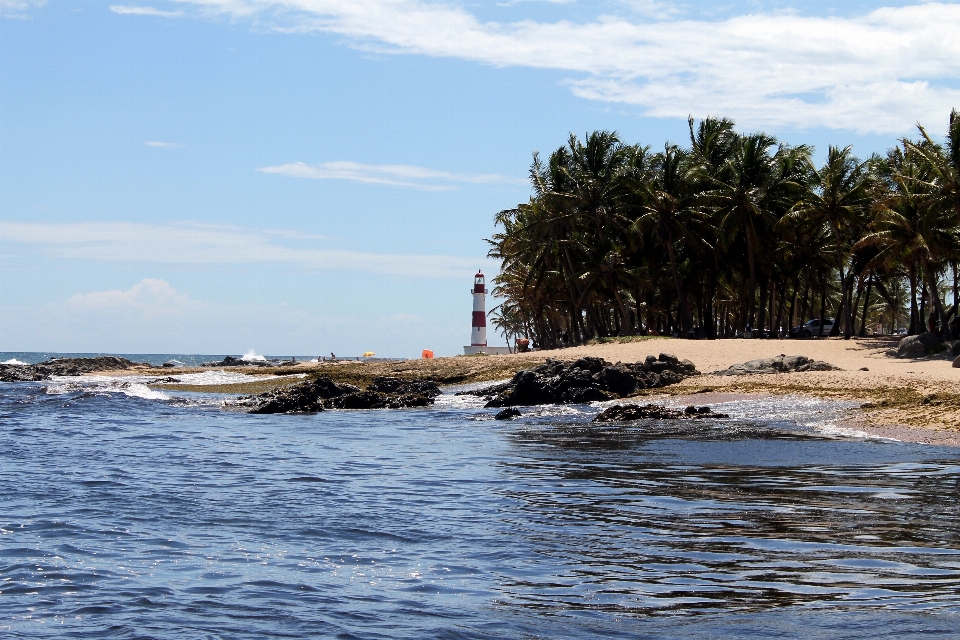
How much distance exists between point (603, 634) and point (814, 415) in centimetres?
1673

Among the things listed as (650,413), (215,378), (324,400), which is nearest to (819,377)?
(650,413)

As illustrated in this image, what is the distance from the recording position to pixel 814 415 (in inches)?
854

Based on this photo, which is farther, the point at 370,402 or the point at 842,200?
the point at 842,200

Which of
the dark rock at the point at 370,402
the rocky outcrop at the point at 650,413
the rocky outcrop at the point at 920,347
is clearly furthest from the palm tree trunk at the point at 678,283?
the rocky outcrop at the point at 650,413

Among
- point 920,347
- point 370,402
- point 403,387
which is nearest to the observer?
point 370,402

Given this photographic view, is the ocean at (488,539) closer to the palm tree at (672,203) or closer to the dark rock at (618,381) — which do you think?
the dark rock at (618,381)

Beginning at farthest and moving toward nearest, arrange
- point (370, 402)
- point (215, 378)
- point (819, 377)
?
point (215, 378), point (370, 402), point (819, 377)

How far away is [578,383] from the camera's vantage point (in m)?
29.1

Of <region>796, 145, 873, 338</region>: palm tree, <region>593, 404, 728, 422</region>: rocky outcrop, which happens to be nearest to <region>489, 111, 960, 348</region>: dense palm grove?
<region>796, 145, 873, 338</region>: palm tree

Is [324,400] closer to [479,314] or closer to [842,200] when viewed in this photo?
[842,200]

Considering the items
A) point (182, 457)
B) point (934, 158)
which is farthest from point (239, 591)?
point (934, 158)

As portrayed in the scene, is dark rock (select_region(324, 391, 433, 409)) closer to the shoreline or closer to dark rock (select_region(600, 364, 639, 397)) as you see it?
dark rock (select_region(600, 364, 639, 397))

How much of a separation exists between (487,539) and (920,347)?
29.4 metres

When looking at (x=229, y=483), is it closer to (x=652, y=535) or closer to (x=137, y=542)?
(x=137, y=542)
